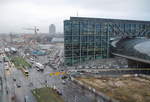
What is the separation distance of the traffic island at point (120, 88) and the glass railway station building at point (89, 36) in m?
18.1

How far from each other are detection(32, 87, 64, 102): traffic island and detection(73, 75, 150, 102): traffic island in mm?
7202

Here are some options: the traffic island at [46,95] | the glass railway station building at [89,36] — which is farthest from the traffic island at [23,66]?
the glass railway station building at [89,36]

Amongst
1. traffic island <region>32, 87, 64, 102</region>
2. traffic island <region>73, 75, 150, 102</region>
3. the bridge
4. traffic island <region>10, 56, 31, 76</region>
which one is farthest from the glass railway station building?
traffic island <region>32, 87, 64, 102</region>

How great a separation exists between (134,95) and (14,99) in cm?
2282

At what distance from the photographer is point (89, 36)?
5597cm

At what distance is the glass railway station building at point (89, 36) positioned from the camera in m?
52.8

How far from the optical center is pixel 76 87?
31922mm

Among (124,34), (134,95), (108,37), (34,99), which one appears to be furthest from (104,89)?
(124,34)

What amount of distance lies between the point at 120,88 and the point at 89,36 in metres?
29.6

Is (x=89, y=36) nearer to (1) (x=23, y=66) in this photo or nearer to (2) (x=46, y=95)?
(1) (x=23, y=66)

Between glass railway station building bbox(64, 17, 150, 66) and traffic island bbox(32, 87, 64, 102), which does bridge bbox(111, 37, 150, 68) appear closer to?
glass railway station building bbox(64, 17, 150, 66)

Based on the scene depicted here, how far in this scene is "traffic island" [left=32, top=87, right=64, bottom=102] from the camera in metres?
25.7

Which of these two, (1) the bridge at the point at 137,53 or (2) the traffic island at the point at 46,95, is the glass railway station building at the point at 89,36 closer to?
(1) the bridge at the point at 137,53

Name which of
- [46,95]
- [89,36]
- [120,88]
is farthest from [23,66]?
[120,88]
